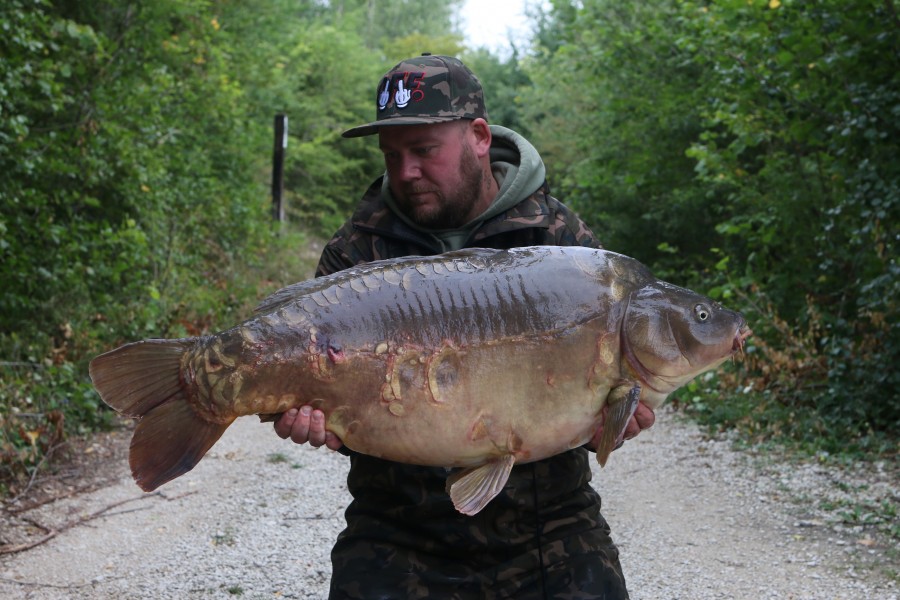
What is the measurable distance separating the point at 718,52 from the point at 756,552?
18.5 ft

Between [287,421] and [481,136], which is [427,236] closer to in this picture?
[481,136]

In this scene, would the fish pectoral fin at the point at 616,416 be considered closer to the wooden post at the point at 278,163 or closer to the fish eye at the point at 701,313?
the fish eye at the point at 701,313

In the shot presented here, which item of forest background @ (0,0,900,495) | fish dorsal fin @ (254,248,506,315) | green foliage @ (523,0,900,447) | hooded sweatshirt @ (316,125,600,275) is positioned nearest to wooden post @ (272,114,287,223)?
forest background @ (0,0,900,495)

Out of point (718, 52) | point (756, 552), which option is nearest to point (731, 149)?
point (718, 52)

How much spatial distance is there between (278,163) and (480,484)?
671 inches

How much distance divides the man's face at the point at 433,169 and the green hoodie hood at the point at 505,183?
0.05 meters

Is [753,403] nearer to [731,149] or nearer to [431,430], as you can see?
[731,149]

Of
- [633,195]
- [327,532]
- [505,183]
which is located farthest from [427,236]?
[633,195]

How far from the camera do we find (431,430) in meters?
2.79

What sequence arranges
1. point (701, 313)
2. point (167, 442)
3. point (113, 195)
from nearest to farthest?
point (167, 442) → point (701, 313) → point (113, 195)

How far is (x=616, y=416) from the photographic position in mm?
2803

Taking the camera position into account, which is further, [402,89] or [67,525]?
[67,525]

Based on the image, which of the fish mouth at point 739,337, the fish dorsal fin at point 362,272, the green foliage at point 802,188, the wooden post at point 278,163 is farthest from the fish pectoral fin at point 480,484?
the wooden post at point 278,163

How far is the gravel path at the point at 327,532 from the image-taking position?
5.14 metres
